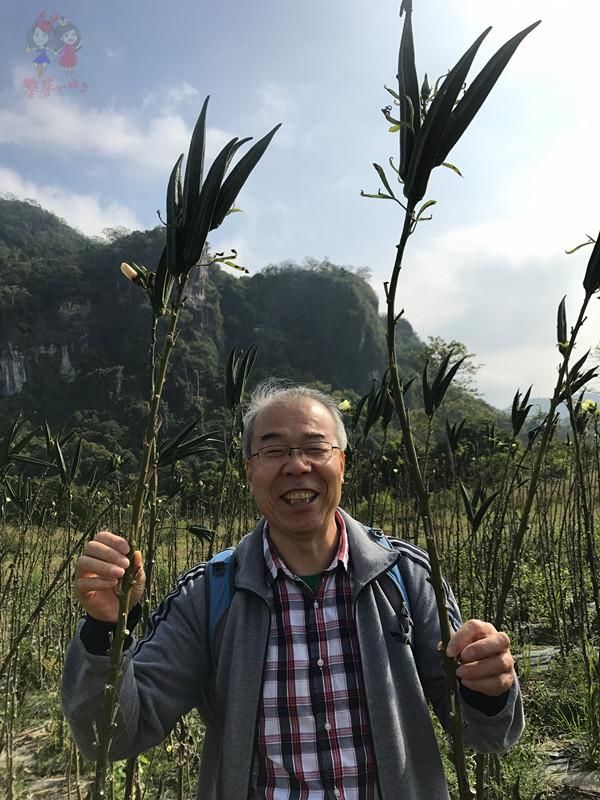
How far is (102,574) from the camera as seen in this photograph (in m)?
0.90

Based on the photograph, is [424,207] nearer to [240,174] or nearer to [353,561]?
[240,174]

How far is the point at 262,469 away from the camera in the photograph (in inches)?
54.1

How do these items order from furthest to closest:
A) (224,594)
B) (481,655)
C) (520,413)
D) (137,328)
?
(137,328)
(520,413)
(224,594)
(481,655)

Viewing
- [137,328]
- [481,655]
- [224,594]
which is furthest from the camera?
[137,328]

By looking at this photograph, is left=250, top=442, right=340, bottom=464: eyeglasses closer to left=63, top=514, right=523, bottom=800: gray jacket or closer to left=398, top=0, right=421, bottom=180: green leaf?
left=63, top=514, right=523, bottom=800: gray jacket

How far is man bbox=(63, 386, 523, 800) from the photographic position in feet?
3.86

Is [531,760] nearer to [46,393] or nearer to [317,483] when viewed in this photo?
[317,483]

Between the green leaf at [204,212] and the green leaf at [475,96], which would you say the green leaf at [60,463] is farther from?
the green leaf at [475,96]

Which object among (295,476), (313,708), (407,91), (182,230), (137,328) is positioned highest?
(137,328)

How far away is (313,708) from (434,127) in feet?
3.66

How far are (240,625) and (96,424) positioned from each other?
974 inches

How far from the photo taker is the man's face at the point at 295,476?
134 centimetres

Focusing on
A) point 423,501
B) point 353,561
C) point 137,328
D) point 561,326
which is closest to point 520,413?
point 561,326

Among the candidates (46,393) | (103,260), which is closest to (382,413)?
(46,393)
